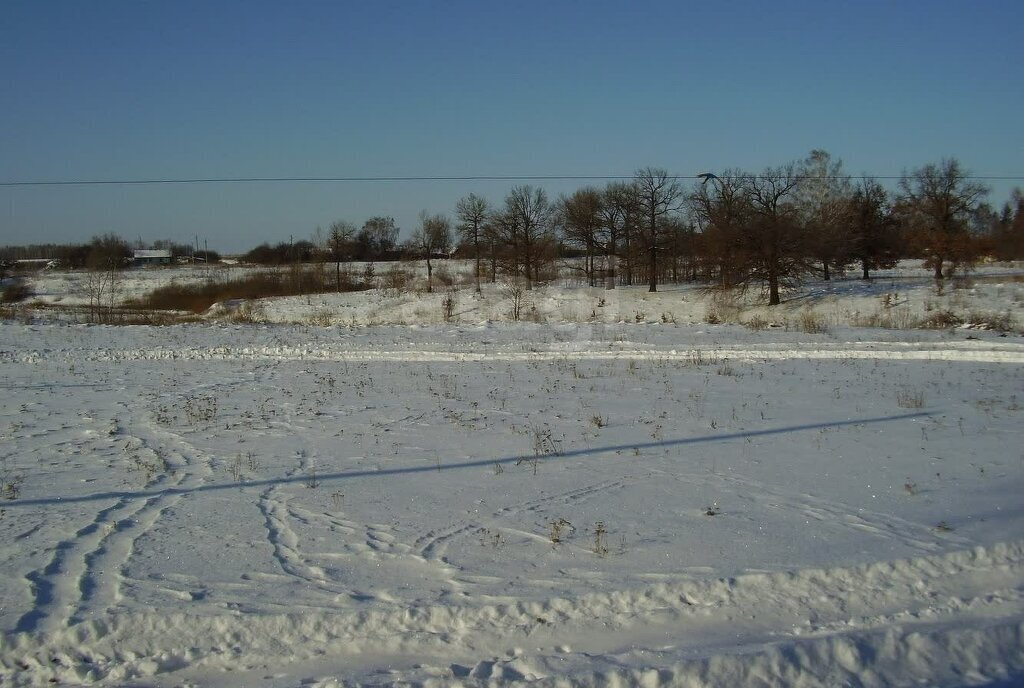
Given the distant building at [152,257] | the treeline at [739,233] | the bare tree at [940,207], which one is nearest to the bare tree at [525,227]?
the treeline at [739,233]

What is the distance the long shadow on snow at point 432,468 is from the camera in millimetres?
8523

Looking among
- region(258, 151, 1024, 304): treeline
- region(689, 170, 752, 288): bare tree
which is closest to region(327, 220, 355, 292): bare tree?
region(258, 151, 1024, 304): treeline

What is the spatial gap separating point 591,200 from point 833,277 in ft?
64.9

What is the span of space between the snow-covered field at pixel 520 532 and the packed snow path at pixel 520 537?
3 centimetres

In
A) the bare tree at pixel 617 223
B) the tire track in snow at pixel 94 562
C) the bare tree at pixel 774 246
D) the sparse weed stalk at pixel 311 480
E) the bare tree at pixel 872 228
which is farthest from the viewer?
the bare tree at pixel 617 223

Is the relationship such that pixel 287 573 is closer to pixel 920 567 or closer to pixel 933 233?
pixel 920 567

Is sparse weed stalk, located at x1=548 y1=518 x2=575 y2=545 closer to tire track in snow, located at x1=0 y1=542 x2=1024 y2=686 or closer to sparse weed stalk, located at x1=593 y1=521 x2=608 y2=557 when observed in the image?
sparse weed stalk, located at x1=593 y1=521 x2=608 y2=557

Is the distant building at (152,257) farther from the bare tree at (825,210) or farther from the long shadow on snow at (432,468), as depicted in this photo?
the long shadow on snow at (432,468)

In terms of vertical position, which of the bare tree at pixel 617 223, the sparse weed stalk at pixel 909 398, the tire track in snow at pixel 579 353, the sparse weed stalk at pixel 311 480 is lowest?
the sparse weed stalk at pixel 311 480

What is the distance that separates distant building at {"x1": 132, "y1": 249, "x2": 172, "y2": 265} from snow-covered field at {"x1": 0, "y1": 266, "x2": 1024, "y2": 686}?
413 ft

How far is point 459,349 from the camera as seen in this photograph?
24.0 meters

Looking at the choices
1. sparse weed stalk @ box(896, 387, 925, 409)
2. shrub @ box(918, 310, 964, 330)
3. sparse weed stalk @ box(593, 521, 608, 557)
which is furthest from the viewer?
shrub @ box(918, 310, 964, 330)

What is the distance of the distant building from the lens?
131m

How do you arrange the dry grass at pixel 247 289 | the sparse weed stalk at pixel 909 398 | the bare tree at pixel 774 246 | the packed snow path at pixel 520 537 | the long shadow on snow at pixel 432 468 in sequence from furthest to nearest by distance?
the dry grass at pixel 247 289
the bare tree at pixel 774 246
the sparse weed stalk at pixel 909 398
the long shadow on snow at pixel 432 468
the packed snow path at pixel 520 537
